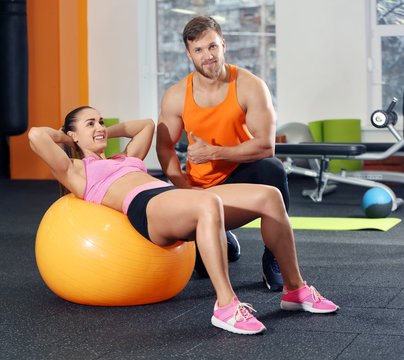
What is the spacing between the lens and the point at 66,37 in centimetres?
709

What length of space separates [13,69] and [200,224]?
1414 mm

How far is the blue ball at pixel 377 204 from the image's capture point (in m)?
3.96

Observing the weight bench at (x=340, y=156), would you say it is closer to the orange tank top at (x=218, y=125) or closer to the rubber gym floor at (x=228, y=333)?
the rubber gym floor at (x=228, y=333)

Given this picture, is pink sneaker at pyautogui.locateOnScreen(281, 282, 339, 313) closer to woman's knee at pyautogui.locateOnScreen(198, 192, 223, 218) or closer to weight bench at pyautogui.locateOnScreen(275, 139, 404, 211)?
woman's knee at pyautogui.locateOnScreen(198, 192, 223, 218)

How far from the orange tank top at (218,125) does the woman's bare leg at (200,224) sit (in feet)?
1.47

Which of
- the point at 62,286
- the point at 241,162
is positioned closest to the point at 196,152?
the point at 241,162

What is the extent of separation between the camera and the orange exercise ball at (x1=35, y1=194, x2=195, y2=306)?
1951 millimetres

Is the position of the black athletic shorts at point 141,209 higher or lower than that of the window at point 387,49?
lower

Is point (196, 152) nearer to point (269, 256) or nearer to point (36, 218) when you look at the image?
point (269, 256)

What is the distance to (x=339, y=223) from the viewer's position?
3855 millimetres

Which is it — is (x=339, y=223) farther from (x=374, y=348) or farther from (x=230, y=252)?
(x=374, y=348)

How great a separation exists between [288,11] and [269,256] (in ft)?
15.6

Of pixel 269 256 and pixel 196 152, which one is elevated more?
pixel 196 152

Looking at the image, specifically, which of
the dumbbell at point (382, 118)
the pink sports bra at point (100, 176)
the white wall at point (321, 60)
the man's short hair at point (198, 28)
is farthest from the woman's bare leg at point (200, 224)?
the white wall at point (321, 60)
